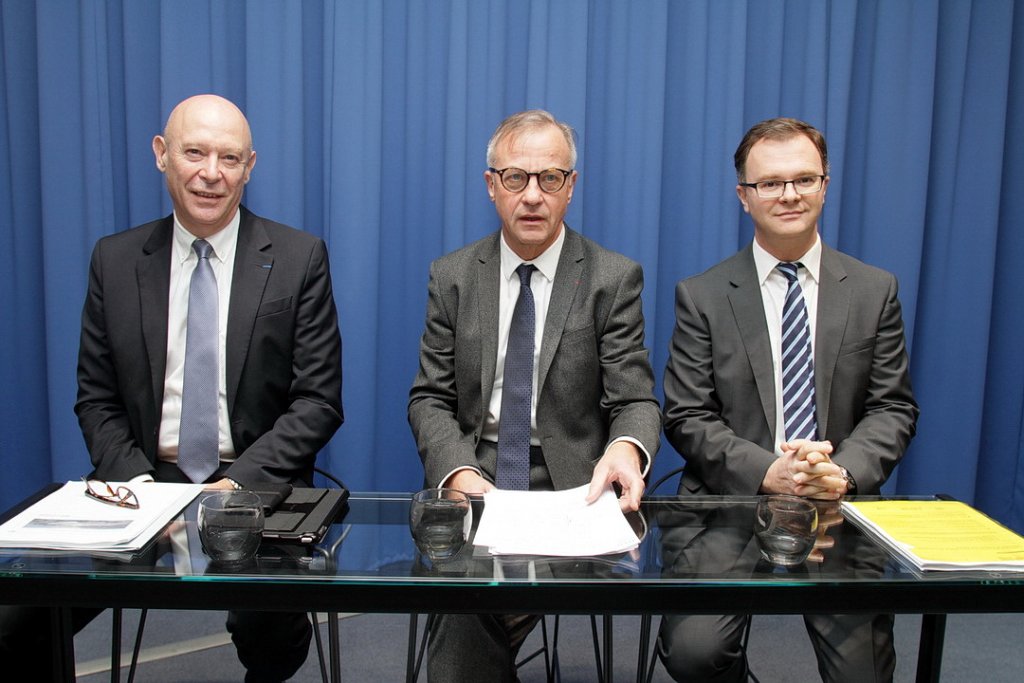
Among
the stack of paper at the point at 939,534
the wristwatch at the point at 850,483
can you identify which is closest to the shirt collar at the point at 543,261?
the wristwatch at the point at 850,483

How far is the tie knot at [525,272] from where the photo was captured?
8.46 feet

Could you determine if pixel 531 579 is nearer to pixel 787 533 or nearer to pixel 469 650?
pixel 787 533

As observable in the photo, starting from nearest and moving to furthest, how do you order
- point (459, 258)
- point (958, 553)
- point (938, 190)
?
point (958, 553) < point (459, 258) < point (938, 190)

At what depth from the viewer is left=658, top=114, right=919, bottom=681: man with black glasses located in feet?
8.16

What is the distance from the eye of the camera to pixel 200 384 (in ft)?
8.42

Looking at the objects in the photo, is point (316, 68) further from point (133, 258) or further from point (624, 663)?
point (624, 663)

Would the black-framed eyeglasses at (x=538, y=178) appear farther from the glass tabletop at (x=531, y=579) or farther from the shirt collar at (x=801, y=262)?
the glass tabletop at (x=531, y=579)

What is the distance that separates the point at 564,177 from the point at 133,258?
4.40ft

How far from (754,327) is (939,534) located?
3.35 feet

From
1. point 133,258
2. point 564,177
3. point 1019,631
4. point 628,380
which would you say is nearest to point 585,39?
point 564,177

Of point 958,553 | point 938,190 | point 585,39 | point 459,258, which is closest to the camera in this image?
point 958,553

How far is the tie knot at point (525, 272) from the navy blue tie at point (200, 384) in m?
0.92

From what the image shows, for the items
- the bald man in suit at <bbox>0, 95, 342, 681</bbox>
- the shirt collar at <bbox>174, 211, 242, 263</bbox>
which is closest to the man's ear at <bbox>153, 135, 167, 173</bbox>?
the bald man in suit at <bbox>0, 95, 342, 681</bbox>

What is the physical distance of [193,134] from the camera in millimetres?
2551
